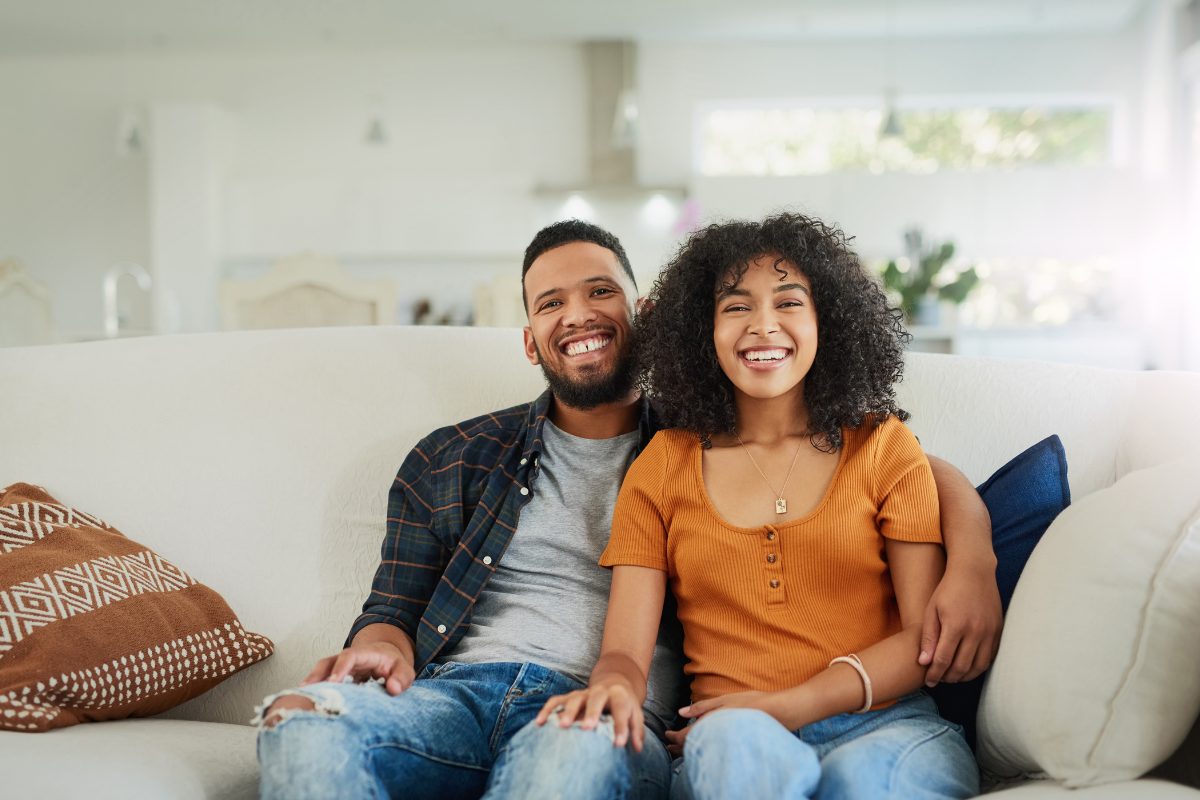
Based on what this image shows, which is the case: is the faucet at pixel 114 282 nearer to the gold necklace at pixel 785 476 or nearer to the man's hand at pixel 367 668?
Result: the man's hand at pixel 367 668

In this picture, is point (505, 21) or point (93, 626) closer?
point (93, 626)

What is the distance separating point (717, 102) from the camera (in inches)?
308

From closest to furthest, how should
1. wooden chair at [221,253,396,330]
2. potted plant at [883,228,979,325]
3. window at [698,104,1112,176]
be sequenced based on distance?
wooden chair at [221,253,396,330] → potted plant at [883,228,979,325] → window at [698,104,1112,176]

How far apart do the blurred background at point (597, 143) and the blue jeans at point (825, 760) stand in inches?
234

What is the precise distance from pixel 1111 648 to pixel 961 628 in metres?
0.18

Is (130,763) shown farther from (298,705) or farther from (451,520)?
(451,520)

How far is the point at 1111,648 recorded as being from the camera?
3.57ft

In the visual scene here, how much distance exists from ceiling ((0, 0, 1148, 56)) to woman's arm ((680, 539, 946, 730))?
20.2ft

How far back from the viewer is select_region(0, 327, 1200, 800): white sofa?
1.65 meters

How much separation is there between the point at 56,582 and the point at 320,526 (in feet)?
1.30

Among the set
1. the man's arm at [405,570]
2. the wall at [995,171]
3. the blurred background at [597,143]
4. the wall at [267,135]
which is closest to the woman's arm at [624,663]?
the man's arm at [405,570]

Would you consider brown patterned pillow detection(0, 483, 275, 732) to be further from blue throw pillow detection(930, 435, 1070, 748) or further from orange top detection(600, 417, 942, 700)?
blue throw pillow detection(930, 435, 1070, 748)

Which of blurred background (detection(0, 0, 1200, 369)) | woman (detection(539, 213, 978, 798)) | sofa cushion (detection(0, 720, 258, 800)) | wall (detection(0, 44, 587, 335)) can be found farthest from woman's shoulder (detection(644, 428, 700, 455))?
wall (detection(0, 44, 587, 335))

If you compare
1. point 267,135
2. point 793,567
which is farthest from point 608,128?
point 793,567
